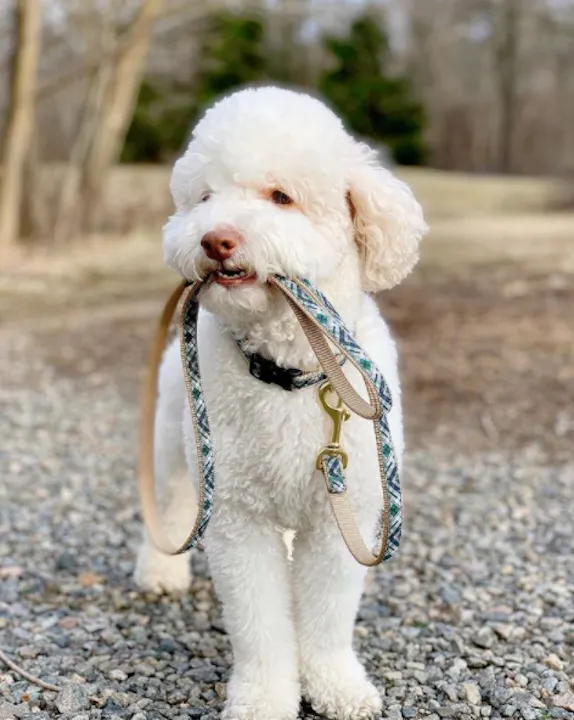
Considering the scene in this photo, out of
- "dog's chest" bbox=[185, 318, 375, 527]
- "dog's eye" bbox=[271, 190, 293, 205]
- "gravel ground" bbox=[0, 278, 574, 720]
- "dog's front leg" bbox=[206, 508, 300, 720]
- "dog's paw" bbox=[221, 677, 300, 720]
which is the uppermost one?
"dog's eye" bbox=[271, 190, 293, 205]

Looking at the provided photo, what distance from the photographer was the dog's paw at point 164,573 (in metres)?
3.60

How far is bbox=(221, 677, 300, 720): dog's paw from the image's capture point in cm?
263

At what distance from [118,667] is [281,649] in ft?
2.30

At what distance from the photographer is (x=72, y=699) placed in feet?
9.18

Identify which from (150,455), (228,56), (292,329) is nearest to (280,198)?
(292,329)

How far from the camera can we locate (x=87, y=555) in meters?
4.09

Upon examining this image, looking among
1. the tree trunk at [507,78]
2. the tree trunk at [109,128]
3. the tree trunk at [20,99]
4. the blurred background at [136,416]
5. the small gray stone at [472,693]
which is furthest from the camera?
the tree trunk at [507,78]

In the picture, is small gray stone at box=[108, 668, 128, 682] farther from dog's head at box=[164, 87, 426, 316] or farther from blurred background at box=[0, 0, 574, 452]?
blurred background at box=[0, 0, 574, 452]

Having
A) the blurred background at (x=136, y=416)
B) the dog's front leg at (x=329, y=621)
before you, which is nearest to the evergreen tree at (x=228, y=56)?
the blurred background at (x=136, y=416)

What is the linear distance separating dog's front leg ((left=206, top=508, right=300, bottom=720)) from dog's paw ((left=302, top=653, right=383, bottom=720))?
8 cm

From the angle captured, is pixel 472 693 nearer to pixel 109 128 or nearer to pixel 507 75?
pixel 109 128

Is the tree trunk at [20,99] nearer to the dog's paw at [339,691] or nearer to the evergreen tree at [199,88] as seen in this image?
the dog's paw at [339,691]

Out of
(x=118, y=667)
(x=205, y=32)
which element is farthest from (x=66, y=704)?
(x=205, y=32)

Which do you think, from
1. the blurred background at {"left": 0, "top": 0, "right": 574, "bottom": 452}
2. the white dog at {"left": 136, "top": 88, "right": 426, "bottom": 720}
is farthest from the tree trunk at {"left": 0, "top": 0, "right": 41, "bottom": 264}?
the white dog at {"left": 136, "top": 88, "right": 426, "bottom": 720}
